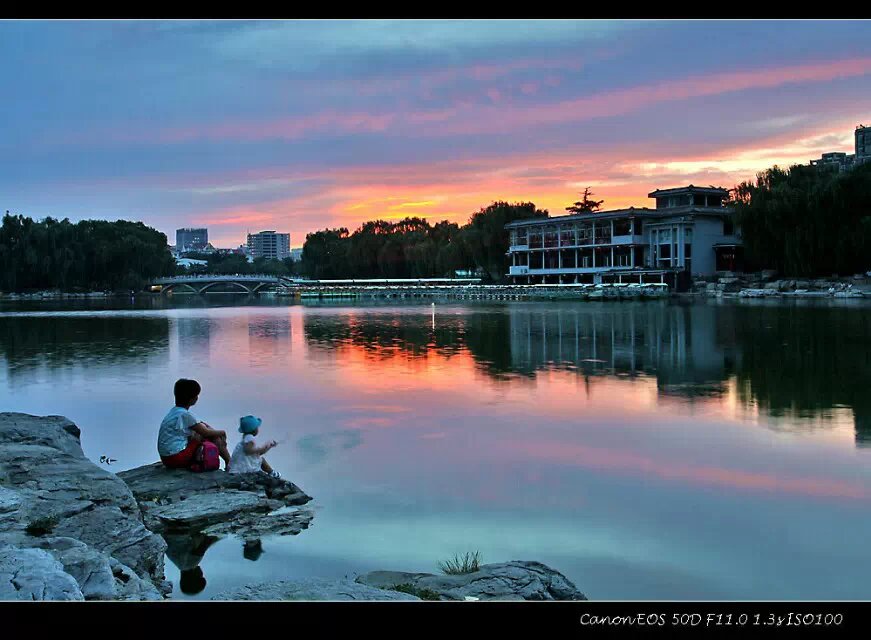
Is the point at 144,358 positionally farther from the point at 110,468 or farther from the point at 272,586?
the point at 272,586

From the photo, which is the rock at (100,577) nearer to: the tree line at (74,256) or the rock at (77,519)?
the rock at (77,519)

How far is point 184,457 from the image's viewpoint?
7.58m

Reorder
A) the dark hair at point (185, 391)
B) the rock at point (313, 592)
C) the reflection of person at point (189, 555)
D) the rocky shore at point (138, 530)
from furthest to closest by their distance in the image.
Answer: the dark hair at point (185, 391) < the reflection of person at point (189, 555) < the rocky shore at point (138, 530) < the rock at point (313, 592)

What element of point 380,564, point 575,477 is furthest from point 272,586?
point 575,477

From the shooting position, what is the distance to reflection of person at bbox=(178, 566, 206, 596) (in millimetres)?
5371

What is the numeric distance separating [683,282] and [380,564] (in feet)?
200

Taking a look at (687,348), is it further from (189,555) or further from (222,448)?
(189,555)

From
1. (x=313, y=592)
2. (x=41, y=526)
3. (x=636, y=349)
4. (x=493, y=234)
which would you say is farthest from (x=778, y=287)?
(x=313, y=592)

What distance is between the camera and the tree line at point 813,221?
49.7 m

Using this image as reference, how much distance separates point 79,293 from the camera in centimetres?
8906

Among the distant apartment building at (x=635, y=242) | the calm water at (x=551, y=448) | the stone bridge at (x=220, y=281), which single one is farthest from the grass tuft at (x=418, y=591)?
the stone bridge at (x=220, y=281)

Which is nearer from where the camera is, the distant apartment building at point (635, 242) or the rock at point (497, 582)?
the rock at point (497, 582)

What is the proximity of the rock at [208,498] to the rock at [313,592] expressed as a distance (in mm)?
2084

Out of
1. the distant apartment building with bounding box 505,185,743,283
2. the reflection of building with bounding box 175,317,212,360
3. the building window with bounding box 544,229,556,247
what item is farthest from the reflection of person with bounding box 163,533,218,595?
the building window with bounding box 544,229,556,247
